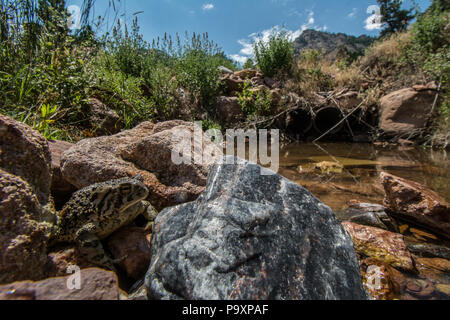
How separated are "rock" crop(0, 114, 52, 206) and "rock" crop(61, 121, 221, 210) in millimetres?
429

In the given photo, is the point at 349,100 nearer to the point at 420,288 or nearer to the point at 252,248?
the point at 420,288

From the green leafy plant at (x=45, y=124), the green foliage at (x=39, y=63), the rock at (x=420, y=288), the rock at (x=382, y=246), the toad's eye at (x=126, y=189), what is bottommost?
the rock at (x=420, y=288)

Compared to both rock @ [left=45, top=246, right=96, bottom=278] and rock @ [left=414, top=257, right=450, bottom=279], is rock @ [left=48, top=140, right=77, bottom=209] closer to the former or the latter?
rock @ [left=45, top=246, right=96, bottom=278]

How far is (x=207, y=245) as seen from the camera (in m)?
1.02

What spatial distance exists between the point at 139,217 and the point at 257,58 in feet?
27.1

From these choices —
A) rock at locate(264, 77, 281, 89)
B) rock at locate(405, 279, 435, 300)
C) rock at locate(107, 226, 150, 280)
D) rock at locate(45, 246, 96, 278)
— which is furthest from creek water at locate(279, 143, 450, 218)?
rock at locate(264, 77, 281, 89)

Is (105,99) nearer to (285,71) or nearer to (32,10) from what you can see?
(32,10)

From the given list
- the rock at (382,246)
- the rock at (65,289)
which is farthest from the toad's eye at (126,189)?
the rock at (382,246)

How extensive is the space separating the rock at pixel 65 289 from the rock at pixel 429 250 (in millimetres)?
2270

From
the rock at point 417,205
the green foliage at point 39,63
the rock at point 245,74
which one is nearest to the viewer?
the rock at point 417,205

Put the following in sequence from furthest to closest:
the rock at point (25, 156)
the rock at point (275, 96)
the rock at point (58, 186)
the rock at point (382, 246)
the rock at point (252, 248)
Result: the rock at point (275, 96) → the rock at point (58, 186) → the rock at point (382, 246) → the rock at point (25, 156) → the rock at point (252, 248)

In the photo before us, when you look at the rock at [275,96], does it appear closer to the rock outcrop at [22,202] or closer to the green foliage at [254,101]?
the green foliage at [254,101]

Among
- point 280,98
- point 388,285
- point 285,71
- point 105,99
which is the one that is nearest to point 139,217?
point 388,285

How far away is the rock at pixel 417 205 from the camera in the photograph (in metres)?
2.03
